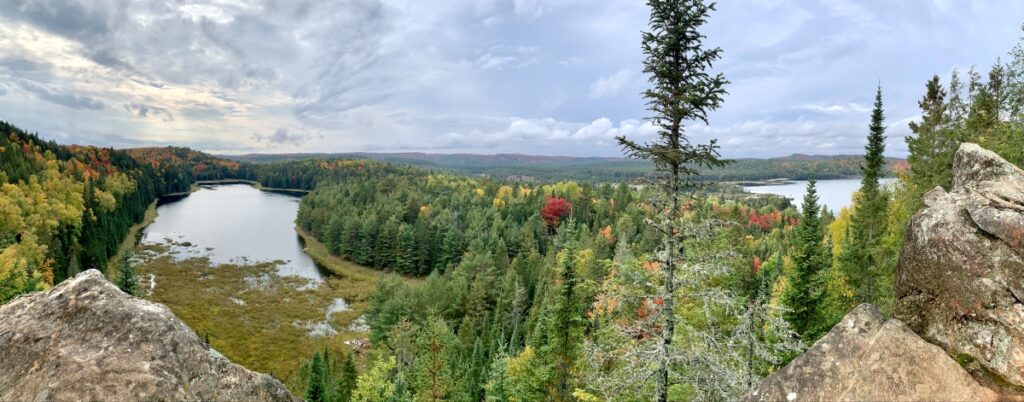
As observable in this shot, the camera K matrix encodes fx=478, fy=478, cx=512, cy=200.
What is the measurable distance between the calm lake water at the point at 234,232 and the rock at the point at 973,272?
85376 millimetres

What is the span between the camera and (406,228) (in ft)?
303

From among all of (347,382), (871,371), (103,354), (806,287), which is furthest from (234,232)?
(871,371)

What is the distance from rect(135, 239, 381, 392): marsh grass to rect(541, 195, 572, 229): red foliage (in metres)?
43.7

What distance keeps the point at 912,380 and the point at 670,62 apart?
304 inches

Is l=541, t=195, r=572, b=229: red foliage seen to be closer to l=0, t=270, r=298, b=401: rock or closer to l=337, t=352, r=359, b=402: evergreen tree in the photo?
l=337, t=352, r=359, b=402: evergreen tree

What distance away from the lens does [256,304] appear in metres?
63.4

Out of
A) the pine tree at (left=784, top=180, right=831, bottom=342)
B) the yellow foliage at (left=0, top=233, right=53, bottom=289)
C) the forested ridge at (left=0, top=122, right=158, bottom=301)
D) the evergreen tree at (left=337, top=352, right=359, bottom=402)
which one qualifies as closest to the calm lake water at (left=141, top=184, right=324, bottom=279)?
the forested ridge at (left=0, top=122, right=158, bottom=301)

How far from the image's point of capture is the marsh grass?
48844 mm

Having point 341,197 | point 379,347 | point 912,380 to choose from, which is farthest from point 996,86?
point 341,197

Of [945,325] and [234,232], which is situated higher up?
[945,325]

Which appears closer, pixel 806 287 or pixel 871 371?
pixel 871 371

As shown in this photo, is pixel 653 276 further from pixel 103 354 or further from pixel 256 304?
pixel 256 304

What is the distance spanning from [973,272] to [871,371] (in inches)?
71.2

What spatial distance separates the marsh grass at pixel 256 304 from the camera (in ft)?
160
